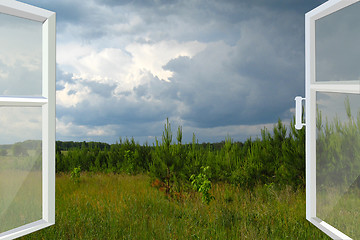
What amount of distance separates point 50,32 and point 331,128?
2.66 meters

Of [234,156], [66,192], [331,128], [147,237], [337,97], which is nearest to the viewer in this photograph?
[337,97]

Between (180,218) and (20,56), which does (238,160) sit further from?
(20,56)

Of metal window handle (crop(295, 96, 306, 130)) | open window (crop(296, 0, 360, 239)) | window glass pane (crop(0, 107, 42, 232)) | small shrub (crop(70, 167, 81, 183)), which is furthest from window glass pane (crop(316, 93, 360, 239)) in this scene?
small shrub (crop(70, 167, 81, 183))

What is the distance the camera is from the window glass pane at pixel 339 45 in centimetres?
228

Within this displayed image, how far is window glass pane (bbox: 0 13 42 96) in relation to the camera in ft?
8.11

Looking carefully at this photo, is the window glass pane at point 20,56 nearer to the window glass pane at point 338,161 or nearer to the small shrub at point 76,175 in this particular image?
the window glass pane at point 338,161

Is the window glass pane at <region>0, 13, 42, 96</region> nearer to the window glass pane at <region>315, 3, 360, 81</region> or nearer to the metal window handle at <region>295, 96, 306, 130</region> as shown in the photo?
the metal window handle at <region>295, 96, 306, 130</region>

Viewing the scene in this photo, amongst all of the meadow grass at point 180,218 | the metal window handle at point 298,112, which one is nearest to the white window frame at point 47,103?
the meadow grass at point 180,218

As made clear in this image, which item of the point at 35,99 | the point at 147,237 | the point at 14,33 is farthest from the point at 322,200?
the point at 14,33

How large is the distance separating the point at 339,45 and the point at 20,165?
291 centimetres

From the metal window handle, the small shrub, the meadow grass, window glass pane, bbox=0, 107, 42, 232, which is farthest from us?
the small shrub

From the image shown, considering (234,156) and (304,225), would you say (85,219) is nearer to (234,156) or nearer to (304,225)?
(304,225)

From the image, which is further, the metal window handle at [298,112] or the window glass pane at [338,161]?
the metal window handle at [298,112]

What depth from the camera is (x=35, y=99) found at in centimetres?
254
